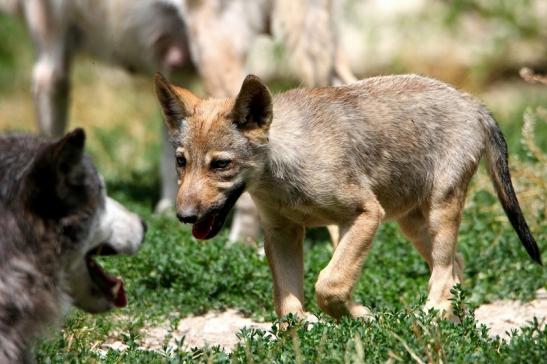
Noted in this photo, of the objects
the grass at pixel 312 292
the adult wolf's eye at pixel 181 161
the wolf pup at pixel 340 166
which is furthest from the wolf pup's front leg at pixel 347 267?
the adult wolf's eye at pixel 181 161

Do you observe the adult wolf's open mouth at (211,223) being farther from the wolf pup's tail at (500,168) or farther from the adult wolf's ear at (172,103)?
the wolf pup's tail at (500,168)

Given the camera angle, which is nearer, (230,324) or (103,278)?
(103,278)

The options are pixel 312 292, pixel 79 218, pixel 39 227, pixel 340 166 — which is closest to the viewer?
pixel 39 227

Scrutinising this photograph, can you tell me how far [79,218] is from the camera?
15.0ft

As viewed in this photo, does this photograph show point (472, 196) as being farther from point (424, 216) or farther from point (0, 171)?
point (0, 171)

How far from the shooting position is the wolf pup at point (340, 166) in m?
5.58

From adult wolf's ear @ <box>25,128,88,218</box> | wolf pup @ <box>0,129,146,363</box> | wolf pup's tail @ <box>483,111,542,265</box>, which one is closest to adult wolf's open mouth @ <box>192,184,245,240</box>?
wolf pup @ <box>0,129,146,363</box>

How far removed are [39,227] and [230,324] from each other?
2.38 m

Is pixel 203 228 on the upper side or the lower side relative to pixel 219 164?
lower

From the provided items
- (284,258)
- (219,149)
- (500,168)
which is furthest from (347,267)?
(500,168)

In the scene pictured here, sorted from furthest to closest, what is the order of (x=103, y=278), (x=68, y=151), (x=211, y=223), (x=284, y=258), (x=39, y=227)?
(x=284, y=258), (x=211, y=223), (x=103, y=278), (x=39, y=227), (x=68, y=151)

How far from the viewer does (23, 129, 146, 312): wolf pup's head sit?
171 inches

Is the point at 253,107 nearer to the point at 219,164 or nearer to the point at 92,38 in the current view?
the point at 219,164

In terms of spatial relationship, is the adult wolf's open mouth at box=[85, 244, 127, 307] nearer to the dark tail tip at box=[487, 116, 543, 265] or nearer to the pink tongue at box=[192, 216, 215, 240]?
the pink tongue at box=[192, 216, 215, 240]
